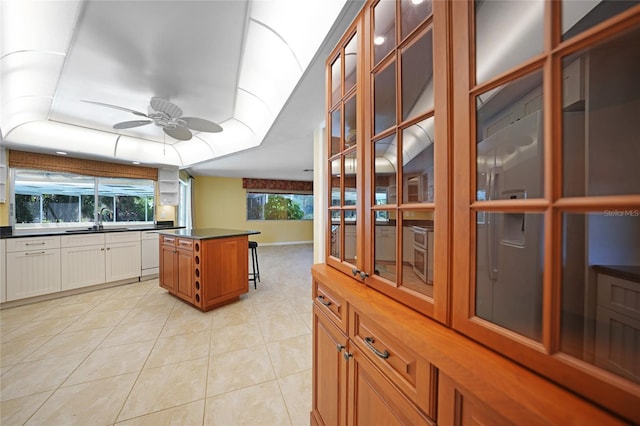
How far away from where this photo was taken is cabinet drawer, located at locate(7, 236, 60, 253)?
2.97m

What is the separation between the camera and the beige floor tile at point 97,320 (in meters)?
2.47

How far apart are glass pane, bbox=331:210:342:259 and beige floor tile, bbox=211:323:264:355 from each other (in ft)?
4.92

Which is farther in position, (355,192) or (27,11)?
(27,11)

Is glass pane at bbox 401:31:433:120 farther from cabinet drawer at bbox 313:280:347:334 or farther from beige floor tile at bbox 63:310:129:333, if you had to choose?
beige floor tile at bbox 63:310:129:333

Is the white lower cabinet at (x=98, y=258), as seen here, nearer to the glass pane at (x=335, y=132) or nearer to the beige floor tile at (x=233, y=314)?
the beige floor tile at (x=233, y=314)

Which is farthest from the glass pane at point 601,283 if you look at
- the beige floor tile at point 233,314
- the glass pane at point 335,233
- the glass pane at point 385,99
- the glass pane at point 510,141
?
the beige floor tile at point 233,314

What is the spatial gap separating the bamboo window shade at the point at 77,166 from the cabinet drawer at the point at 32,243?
1.21 metres

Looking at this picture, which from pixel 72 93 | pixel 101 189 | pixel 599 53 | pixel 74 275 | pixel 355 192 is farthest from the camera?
pixel 101 189

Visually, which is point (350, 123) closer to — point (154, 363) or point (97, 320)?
point (154, 363)

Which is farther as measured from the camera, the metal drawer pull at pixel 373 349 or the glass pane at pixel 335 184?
the glass pane at pixel 335 184

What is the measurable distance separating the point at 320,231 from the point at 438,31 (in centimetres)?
227

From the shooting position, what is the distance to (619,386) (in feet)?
1.20

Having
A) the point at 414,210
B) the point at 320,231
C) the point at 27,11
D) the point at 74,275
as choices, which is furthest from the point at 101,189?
the point at 414,210

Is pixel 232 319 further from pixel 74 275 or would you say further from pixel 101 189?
pixel 101 189
